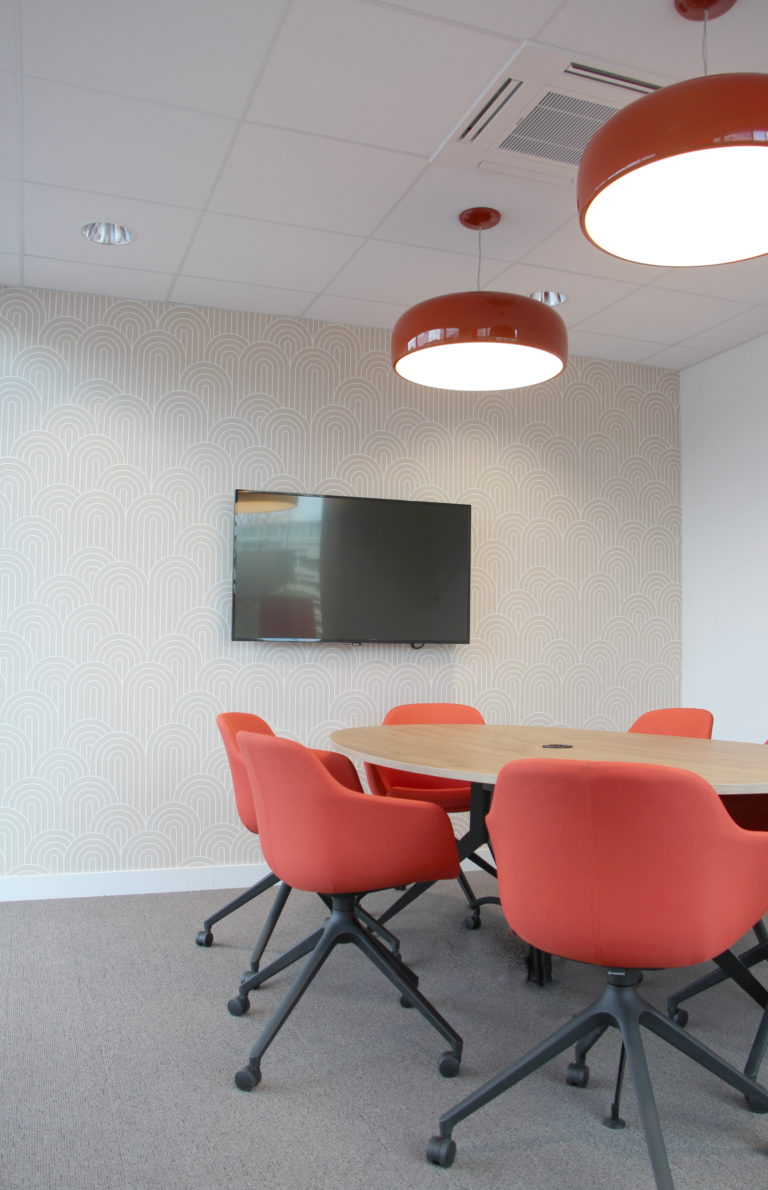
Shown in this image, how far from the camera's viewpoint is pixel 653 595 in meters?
5.34

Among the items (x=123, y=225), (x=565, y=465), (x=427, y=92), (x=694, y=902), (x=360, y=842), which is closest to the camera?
(x=694, y=902)

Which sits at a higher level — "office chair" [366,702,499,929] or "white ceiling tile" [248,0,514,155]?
"white ceiling tile" [248,0,514,155]

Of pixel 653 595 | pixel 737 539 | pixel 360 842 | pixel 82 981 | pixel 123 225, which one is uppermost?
pixel 123 225

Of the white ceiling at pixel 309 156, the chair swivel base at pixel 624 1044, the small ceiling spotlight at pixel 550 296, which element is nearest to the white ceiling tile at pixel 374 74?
the white ceiling at pixel 309 156

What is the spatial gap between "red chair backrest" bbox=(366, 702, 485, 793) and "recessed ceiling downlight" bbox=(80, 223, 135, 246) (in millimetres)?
2423

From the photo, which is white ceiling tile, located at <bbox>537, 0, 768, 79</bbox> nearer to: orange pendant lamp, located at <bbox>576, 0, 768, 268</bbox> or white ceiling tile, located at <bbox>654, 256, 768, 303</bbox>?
orange pendant lamp, located at <bbox>576, 0, 768, 268</bbox>

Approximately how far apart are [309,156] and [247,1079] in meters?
2.99

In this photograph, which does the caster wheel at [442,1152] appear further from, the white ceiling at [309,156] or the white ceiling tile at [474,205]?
the white ceiling tile at [474,205]

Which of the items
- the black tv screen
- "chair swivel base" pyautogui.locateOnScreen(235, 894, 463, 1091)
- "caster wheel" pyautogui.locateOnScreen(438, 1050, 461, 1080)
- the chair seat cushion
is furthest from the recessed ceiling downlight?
"caster wheel" pyautogui.locateOnScreen(438, 1050, 461, 1080)

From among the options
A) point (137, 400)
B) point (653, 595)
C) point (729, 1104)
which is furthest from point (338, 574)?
point (729, 1104)

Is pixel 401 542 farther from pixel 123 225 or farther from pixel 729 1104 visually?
pixel 729 1104

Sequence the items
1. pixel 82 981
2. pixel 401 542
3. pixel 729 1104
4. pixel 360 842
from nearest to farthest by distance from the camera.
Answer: pixel 729 1104, pixel 360 842, pixel 82 981, pixel 401 542

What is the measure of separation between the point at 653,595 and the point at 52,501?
3571mm

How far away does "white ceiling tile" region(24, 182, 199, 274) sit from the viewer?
3.37 metres
